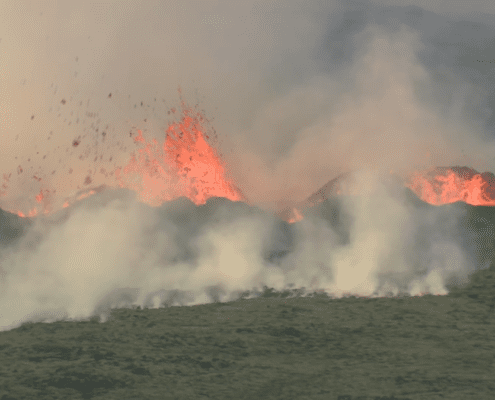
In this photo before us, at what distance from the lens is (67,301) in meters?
42.3

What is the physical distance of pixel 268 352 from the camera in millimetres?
29969

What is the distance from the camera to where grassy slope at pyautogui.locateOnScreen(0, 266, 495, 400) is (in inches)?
984

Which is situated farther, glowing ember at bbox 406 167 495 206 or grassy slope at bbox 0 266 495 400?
glowing ember at bbox 406 167 495 206

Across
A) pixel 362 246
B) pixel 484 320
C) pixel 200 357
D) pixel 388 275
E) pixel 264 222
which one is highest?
pixel 264 222

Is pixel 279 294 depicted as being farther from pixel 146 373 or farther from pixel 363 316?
pixel 146 373

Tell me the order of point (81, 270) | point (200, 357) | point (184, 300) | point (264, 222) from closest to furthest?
1. point (200, 357)
2. point (184, 300)
3. point (81, 270)
4. point (264, 222)

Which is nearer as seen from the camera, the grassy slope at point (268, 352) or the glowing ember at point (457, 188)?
the grassy slope at point (268, 352)

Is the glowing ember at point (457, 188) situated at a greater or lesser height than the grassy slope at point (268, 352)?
greater

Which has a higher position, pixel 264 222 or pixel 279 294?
pixel 264 222

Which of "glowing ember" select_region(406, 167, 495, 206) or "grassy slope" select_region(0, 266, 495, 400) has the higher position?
"glowing ember" select_region(406, 167, 495, 206)

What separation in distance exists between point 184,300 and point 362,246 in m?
23.5

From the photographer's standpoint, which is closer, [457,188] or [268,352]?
[268,352]

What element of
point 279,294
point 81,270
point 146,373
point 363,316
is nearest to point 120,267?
point 81,270

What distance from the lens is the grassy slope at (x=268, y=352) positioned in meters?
25.0
